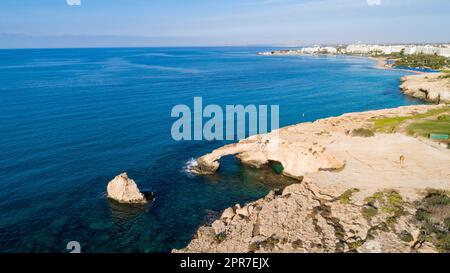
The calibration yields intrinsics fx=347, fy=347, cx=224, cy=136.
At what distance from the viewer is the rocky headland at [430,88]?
82.9m

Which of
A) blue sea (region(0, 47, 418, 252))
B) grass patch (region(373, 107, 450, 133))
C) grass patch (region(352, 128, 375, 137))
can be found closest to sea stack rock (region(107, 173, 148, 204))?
blue sea (region(0, 47, 418, 252))

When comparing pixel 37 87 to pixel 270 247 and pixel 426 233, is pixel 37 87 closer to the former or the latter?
pixel 270 247

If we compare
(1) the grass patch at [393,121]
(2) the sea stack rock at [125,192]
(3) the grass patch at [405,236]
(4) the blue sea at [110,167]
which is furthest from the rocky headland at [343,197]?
(2) the sea stack rock at [125,192]

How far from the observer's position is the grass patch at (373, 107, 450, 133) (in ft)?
152

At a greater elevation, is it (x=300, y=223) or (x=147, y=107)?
(x=147, y=107)

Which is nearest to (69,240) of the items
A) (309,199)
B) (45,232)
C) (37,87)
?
(45,232)

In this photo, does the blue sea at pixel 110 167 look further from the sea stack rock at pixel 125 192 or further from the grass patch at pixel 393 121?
the grass patch at pixel 393 121

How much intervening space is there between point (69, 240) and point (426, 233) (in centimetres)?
2705

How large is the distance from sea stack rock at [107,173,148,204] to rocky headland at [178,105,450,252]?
8946 millimetres

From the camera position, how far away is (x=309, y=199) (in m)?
31.6

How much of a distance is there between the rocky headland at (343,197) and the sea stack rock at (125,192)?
8.95 meters

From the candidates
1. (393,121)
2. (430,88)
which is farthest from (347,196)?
(430,88)

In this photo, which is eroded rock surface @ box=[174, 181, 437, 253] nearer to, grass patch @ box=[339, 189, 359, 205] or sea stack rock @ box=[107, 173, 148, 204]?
grass patch @ box=[339, 189, 359, 205]
